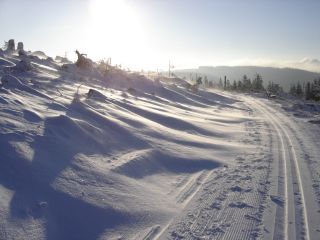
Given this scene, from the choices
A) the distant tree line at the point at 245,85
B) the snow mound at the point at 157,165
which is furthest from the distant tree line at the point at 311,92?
the snow mound at the point at 157,165

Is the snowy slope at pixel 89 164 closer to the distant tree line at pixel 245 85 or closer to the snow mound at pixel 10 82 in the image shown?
the snow mound at pixel 10 82

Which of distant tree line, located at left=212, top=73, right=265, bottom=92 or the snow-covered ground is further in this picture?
distant tree line, located at left=212, top=73, right=265, bottom=92

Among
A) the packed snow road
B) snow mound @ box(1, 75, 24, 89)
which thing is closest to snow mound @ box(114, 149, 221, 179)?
the packed snow road

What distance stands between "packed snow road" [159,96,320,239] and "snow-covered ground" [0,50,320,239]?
18 mm

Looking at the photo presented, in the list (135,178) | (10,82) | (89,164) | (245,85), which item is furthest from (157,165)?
(245,85)

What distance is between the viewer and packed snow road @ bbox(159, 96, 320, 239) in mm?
5703

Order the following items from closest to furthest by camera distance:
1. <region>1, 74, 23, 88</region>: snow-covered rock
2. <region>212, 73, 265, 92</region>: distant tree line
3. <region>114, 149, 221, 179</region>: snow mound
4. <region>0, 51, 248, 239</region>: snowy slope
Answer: <region>0, 51, 248, 239</region>: snowy slope → <region>114, 149, 221, 179</region>: snow mound → <region>1, 74, 23, 88</region>: snow-covered rock → <region>212, 73, 265, 92</region>: distant tree line

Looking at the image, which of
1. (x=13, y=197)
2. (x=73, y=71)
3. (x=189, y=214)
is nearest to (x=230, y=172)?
(x=189, y=214)

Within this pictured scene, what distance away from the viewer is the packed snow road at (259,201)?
18.7 feet

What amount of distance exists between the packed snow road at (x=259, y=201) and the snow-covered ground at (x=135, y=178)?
18 mm

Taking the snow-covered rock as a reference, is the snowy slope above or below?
below

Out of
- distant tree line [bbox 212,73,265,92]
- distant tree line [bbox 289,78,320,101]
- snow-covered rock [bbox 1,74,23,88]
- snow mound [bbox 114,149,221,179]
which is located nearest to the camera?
snow mound [bbox 114,149,221,179]

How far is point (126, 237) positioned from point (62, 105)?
6.95m

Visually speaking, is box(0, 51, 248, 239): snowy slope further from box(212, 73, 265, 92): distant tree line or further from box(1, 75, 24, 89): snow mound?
box(212, 73, 265, 92): distant tree line
